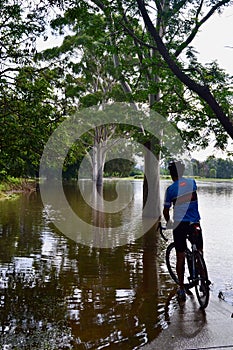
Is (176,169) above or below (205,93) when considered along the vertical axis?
below

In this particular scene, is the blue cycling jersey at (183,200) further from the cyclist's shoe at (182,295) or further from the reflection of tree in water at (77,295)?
the reflection of tree in water at (77,295)

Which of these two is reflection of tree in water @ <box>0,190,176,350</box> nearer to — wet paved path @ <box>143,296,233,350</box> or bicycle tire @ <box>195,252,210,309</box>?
wet paved path @ <box>143,296,233,350</box>

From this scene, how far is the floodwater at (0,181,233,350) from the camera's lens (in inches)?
169

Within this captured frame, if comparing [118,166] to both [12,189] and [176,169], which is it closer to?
[12,189]

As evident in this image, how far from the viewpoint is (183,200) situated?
561 cm

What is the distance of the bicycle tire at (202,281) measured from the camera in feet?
16.9

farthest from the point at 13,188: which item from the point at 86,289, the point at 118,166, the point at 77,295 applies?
the point at 118,166

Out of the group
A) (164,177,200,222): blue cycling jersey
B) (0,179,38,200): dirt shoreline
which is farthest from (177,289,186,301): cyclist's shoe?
(0,179,38,200): dirt shoreline

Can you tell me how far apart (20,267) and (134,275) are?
6.87ft

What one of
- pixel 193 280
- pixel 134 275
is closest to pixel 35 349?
pixel 193 280

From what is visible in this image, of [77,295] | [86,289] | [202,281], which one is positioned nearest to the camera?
[202,281]

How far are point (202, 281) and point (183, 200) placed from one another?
1.10 m

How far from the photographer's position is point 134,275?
7105mm

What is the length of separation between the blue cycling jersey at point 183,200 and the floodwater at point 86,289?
1.21 metres
